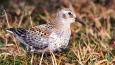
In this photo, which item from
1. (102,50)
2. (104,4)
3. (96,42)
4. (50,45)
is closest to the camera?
(50,45)

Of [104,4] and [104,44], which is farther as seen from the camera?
[104,4]

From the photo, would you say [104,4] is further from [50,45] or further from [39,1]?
[50,45]

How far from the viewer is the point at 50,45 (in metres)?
→ 5.90

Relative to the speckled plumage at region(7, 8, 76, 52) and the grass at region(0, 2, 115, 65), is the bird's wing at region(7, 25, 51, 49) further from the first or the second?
the grass at region(0, 2, 115, 65)

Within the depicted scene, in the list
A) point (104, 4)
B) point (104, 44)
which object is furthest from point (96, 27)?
point (104, 4)

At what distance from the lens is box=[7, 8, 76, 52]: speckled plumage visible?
5938mm

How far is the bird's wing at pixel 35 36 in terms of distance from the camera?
5.99m

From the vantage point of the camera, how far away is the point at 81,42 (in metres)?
7.16

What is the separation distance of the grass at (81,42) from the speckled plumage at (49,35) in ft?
0.47

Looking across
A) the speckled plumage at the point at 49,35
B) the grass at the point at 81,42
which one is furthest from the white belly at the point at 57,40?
the grass at the point at 81,42

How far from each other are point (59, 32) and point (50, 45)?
240mm

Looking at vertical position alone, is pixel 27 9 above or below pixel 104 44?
above

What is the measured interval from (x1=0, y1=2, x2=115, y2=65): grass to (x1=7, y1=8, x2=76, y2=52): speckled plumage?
0.47 feet

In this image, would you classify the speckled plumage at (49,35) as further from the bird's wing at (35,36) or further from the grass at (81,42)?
the grass at (81,42)
